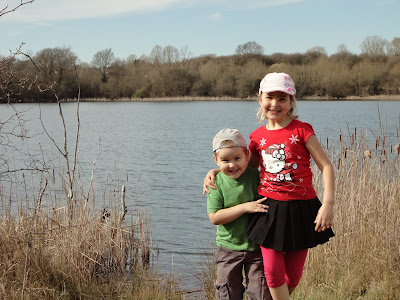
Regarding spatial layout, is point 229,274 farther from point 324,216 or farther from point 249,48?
point 249,48

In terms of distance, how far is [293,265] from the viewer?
2383mm

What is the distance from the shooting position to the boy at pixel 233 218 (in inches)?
94.1

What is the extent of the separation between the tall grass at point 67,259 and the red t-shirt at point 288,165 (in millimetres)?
1832

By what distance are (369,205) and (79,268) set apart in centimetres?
277

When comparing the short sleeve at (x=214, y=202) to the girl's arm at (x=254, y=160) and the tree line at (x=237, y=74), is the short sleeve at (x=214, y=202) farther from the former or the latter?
the tree line at (x=237, y=74)

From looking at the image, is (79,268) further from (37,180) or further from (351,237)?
(37,180)

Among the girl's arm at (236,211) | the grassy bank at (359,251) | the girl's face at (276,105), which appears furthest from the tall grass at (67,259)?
the girl's face at (276,105)

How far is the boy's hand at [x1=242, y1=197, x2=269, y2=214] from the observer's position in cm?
229

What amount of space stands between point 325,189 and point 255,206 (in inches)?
13.8

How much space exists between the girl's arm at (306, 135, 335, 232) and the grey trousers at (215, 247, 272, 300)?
389 mm

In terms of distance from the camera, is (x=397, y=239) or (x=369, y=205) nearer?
(x=397, y=239)

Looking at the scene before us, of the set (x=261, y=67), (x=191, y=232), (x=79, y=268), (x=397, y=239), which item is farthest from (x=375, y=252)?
(x=261, y=67)

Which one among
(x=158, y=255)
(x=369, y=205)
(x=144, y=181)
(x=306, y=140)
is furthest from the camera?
(x=144, y=181)

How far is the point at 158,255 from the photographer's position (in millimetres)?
6820
